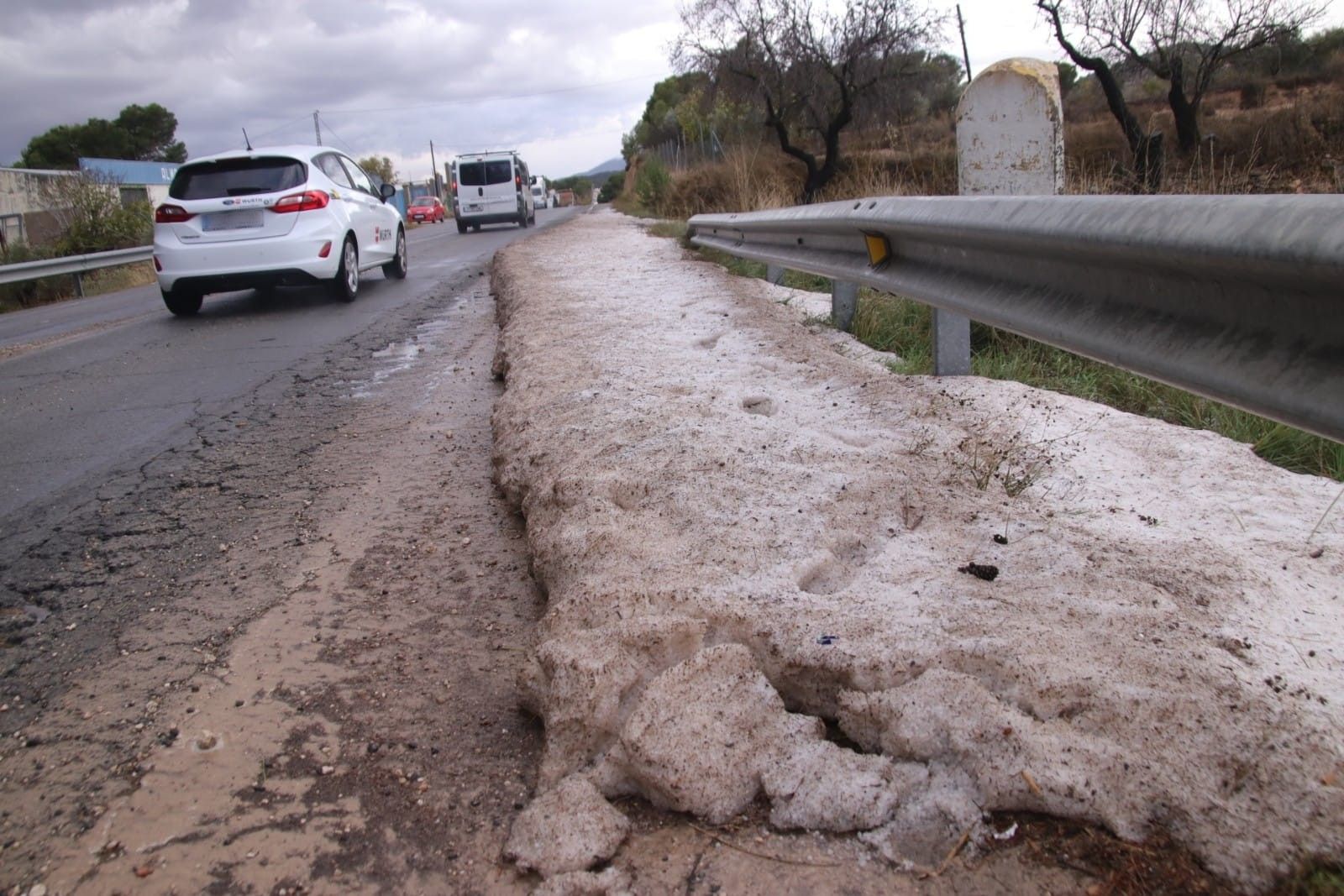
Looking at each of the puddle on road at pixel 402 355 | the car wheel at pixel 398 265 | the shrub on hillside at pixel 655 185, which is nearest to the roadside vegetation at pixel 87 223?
the car wheel at pixel 398 265

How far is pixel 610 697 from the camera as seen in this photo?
6.66ft

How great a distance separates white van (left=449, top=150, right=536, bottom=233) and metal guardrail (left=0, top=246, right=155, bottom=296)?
13.4 m

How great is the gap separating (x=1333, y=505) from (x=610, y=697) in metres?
2.24

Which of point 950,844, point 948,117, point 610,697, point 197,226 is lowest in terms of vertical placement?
point 950,844

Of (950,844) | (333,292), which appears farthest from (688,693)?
(333,292)

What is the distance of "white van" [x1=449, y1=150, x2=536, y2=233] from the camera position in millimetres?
33562

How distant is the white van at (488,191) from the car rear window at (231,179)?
23.6 meters

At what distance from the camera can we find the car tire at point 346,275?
10.8 metres

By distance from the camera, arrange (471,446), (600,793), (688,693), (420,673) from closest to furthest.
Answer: (600,793) → (688,693) → (420,673) → (471,446)

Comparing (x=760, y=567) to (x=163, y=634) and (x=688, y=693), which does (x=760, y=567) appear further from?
(x=163, y=634)

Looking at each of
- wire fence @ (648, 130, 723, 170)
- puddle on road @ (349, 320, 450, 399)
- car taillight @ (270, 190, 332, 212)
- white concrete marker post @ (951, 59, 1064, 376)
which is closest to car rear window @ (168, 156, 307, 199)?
car taillight @ (270, 190, 332, 212)

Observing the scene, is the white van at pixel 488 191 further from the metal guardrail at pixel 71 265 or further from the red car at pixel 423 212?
the red car at pixel 423 212

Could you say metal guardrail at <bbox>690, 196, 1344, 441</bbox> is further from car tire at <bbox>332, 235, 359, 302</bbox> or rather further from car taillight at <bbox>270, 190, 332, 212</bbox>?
car tire at <bbox>332, 235, 359, 302</bbox>

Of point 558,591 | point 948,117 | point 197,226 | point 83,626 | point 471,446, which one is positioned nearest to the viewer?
point 558,591
